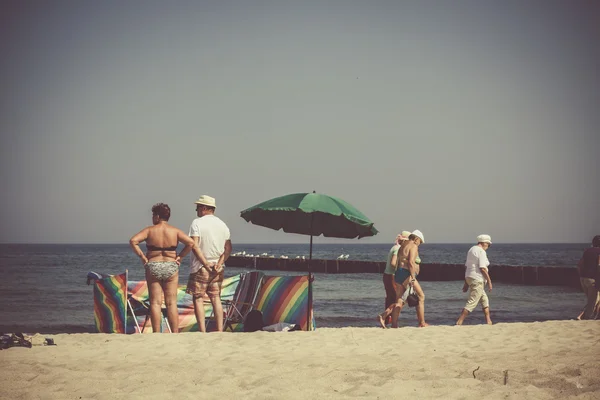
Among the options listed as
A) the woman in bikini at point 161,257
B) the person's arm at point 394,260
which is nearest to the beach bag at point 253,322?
the woman in bikini at point 161,257

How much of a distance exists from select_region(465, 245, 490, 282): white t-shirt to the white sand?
173 cm

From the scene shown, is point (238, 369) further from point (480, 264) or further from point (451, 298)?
point (451, 298)

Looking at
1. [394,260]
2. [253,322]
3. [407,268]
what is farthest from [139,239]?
[394,260]

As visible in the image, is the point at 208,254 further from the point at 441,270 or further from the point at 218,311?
the point at 441,270

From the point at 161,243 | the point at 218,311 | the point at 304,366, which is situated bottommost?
the point at 304,366

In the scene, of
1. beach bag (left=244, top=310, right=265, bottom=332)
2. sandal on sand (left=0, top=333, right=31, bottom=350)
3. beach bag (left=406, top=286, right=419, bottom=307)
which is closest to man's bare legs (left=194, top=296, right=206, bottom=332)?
beach bag (left=244, top=310, right=265, bottom=332)

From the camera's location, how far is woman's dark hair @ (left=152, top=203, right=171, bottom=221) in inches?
321

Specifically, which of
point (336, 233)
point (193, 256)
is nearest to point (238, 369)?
point (193, 256)

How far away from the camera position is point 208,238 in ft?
27.3

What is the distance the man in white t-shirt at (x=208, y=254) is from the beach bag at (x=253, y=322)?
0.38 metres

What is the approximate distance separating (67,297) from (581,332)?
18.4 meters

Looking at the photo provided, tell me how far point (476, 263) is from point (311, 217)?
273 centimetres

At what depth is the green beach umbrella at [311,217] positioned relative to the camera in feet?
28.2

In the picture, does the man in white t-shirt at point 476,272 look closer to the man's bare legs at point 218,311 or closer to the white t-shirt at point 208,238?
the man's bare legs at point 218,311
